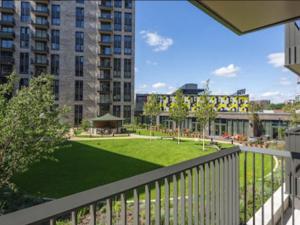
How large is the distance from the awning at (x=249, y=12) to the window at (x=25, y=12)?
1640 inches

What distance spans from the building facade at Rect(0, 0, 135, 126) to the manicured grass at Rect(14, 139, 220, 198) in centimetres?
1980

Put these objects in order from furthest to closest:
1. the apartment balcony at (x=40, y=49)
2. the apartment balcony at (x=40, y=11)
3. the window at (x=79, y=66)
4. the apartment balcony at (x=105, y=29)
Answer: the apartment balcony at (x=105, y=29)
the window at (x=79, y=66)
the apartment balcony at (x=40, y=11)
the apartment balcony at (x=40, y=49)

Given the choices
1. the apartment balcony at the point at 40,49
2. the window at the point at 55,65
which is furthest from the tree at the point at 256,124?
the apartment balcony at the point at 40,49

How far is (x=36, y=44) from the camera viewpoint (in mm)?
38844

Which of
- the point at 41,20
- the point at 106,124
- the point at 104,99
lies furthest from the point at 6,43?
the point at 106,124

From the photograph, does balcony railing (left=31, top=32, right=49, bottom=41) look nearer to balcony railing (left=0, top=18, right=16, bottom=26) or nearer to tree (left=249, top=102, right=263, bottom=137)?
balcony railing (left=0, top=18, right=16, bottom=26)

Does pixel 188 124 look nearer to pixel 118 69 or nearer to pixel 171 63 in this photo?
pixel 118 69

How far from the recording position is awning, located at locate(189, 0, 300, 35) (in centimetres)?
191

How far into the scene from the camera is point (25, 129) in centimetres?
750

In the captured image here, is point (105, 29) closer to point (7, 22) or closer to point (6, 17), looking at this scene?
point (7, 22)

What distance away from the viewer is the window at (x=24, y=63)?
3800 centimetres

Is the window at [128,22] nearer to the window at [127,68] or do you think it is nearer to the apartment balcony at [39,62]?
the window at [127,68]

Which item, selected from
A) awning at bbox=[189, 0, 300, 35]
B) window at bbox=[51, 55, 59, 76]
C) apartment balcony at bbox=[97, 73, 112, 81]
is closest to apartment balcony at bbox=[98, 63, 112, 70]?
apartment balcony at bbox=[97, 73, 112, 81]

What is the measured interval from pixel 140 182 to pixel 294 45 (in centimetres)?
480
